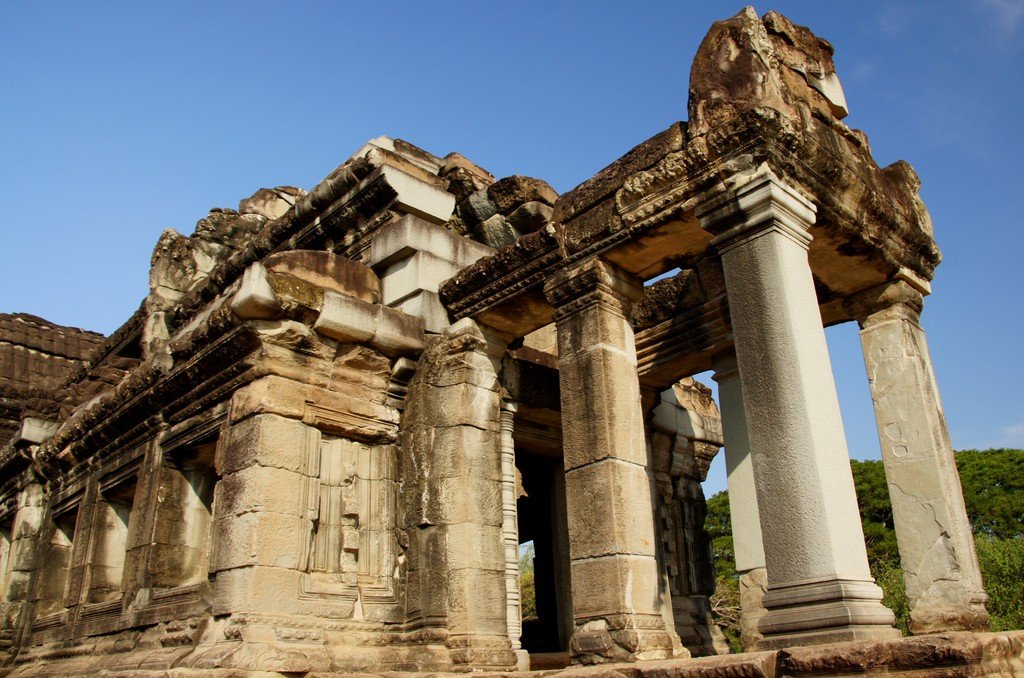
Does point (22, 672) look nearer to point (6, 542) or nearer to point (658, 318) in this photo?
point (6, 542)

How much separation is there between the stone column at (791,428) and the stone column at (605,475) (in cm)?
109

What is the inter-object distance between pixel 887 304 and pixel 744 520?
288cm

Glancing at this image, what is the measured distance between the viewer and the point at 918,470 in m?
6.79

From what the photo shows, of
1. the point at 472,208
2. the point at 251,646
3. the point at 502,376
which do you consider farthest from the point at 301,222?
the point at 251,646

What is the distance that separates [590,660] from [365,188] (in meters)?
5.32

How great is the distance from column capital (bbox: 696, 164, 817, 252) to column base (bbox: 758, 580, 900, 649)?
7.68 feet

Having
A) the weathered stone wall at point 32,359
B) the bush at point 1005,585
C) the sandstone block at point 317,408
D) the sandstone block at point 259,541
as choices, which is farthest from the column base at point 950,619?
the bush at point 1005,585

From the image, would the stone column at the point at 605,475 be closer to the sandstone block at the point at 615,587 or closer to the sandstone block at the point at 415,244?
the sandstone block at the point at 615,587

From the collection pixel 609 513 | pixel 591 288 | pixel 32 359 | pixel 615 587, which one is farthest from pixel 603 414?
pixel 32 359

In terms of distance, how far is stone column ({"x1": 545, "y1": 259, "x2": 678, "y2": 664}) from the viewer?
572 cm

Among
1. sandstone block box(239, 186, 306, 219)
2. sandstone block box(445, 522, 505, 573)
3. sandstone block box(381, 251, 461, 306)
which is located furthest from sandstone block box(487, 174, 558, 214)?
sandstone block box(239, 186, 306, 219)

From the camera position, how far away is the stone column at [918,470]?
6465mm

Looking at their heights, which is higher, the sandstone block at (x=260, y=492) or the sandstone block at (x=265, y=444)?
the sandstone block at (x=265, y=444)

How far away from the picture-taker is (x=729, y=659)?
4516 mm
